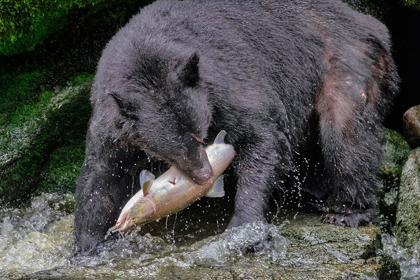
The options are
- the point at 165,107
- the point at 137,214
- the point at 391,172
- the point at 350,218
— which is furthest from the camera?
the point at 391,172

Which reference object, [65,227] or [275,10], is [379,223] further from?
[65,227]

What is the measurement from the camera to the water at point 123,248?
16.1ft

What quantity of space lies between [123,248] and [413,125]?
12.5 ft

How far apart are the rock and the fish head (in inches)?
110

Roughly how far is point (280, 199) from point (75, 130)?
2565mm

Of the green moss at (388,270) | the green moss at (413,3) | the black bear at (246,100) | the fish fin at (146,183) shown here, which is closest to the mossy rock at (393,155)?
the black bear at (246,100)

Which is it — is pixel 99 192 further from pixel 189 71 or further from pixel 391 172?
pixel 391 172

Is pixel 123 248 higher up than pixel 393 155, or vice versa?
pixel 393 155

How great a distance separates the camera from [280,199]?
677cm

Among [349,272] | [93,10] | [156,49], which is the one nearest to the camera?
[349,272]

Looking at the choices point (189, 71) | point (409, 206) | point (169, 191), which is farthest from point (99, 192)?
point (409, 206)

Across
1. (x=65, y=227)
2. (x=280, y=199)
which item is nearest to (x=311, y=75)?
(x=280, y=199)

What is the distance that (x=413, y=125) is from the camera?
7551 millimetres

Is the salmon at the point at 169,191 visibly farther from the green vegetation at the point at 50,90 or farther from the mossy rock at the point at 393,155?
the mossy rock at the point at 393,155
